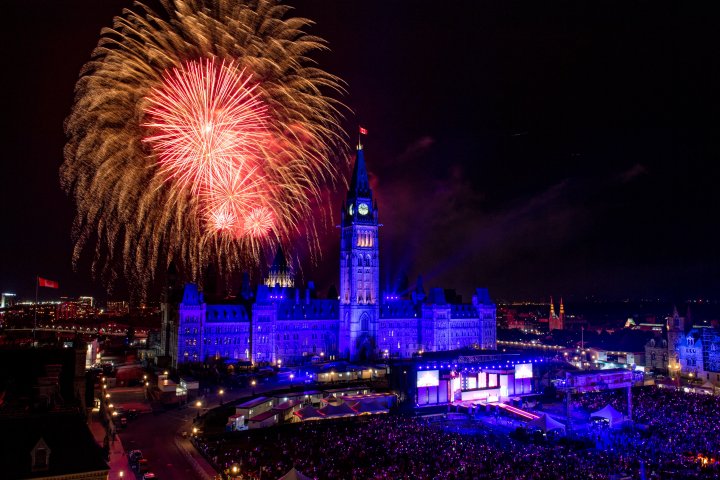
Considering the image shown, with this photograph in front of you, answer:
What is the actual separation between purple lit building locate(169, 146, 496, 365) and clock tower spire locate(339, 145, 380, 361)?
171mm

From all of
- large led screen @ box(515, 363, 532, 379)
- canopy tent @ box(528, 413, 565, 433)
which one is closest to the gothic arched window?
large led screen @ box(515, 363, 532, 379)

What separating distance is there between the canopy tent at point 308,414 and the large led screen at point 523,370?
2937 centimetres

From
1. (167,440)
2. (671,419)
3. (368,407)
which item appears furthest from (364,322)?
(167,440)

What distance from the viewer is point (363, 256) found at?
343ft

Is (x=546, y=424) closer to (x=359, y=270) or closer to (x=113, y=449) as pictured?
(x=113, y=449)

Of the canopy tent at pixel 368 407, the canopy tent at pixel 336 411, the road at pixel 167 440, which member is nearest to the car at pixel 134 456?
the road at pixel 167 440

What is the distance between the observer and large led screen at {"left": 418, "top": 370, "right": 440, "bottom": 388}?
68.2 meters

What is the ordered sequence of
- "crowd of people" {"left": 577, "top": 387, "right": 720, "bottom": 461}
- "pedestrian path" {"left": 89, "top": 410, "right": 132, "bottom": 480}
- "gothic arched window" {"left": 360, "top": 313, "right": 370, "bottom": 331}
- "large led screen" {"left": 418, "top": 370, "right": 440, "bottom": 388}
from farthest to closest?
"gothic arched window" {"left": 360, "top": 313, "right": 370, "bottom": 331} → "large led screen" {"left": 418, "top": 370, "right": 440, "bottom": 388} → "crowd of people" {"left": 577, "top": 387, "right": 720, "bottom": 461} → "pedestrian path" {"left": 89, "top": 410, "right": 132, "bottom": 480}

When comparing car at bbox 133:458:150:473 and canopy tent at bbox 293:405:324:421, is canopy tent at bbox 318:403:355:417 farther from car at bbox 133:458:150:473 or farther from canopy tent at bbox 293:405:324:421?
car at bbox 133:458:150:473

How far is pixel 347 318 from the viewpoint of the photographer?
10269 centimetres

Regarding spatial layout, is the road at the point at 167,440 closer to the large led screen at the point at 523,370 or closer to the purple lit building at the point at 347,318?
the purple lit building at the point at 347,318

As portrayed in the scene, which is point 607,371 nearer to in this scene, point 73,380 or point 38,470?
point 73,380

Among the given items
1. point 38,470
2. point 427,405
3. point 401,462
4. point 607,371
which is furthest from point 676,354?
point 38,470

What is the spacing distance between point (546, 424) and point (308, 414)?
71.4 feet
